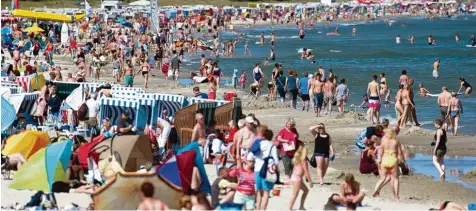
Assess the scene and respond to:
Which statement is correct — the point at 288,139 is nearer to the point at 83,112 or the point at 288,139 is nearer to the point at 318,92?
the point at 83,112

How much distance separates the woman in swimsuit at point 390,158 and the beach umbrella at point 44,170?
170 inches

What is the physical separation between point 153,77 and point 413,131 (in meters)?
15.6

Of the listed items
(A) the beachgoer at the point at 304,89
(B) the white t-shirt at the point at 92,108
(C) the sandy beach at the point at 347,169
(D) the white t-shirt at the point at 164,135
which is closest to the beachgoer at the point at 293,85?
(A) the beachgoer at the point at 304,89

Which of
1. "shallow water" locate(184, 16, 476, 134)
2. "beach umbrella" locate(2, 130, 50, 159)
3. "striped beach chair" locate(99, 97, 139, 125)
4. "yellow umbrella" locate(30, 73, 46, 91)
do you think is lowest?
"shallow water" locate(184, 16, 476, 134)

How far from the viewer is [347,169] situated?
1811 centimetres

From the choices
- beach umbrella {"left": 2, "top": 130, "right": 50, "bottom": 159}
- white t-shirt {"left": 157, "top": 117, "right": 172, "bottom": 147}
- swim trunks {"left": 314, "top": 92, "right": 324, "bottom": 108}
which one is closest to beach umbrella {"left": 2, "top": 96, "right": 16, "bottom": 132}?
beach umbrella {"left": 2, "top": 130, "right": 50, "bottom": 159}

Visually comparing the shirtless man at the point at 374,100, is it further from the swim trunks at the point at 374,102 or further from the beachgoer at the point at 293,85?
the beachgoer at the point at 293,85

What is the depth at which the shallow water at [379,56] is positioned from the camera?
35987 millimetres

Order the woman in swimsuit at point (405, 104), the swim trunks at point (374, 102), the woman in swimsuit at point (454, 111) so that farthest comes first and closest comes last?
the swim trunks at point (374, 102) < the woman in swimsuit at point (405, 104) < the woman in swimsuit at point (454, 111)

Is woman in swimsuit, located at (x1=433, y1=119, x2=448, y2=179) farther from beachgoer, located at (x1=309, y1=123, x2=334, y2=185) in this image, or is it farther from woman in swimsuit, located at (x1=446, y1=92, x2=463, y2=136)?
woman in swimsuit, located at (x1=446, y1=92, x2=463, y2=136)

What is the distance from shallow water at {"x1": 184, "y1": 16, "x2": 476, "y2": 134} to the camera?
3599 centimetres

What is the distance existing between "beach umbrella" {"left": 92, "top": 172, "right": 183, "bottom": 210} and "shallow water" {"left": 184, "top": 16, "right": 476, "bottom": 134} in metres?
12.6

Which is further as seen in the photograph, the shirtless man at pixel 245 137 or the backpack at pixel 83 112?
the backpack at pixel 83 112

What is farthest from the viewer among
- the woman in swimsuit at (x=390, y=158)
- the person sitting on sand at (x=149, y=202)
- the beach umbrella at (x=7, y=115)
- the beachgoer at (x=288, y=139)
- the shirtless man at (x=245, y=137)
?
the beach umbrella at (x=7, y=115)
